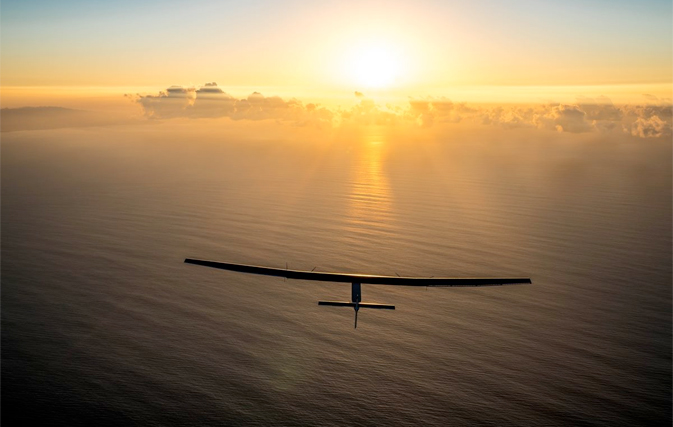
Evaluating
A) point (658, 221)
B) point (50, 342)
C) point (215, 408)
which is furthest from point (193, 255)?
point (658, 221)

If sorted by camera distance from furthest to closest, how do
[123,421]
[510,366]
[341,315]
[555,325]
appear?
[341,315] → [555,325] → [510,366] → [123,421]

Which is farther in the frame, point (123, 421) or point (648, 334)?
point (648, 334)

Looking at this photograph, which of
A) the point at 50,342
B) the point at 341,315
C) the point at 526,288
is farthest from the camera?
the point at 526,288

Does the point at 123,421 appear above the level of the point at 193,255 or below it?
above

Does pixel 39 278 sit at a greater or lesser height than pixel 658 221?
greater

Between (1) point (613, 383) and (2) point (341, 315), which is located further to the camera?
(2) point (341, 315)

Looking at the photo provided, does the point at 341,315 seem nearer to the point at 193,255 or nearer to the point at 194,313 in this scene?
the point at 194,313

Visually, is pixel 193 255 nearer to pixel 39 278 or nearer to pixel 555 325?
pixel 39 278

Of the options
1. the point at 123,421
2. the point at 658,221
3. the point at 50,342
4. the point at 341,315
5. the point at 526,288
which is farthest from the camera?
the point at 658,221

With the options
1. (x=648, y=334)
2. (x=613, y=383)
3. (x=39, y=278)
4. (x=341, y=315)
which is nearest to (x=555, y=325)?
(x=648, y=334)
